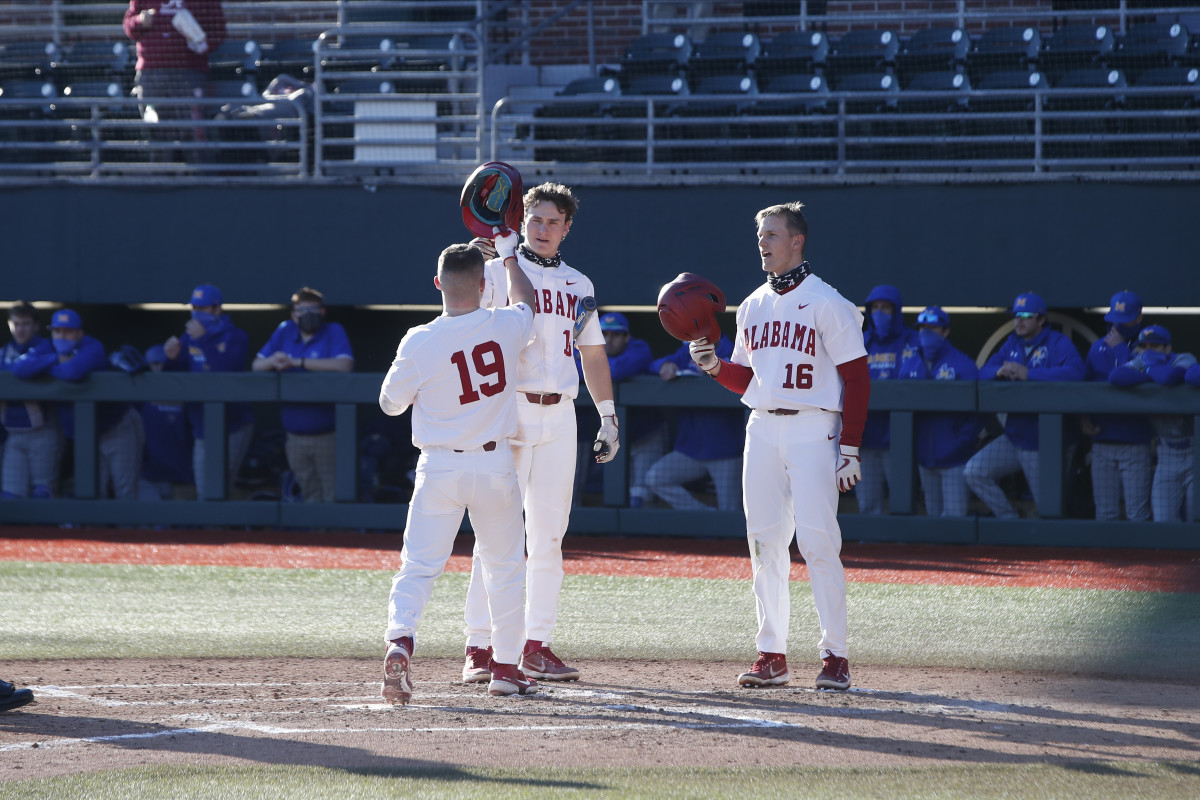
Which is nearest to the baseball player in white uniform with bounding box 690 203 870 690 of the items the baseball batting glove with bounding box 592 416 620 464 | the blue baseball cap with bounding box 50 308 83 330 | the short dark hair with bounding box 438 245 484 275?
the baseball batting glove with bounding box 592 416 620 464

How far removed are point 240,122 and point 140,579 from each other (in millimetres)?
4800

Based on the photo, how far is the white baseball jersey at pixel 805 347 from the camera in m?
5.36

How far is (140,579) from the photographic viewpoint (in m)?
8.52

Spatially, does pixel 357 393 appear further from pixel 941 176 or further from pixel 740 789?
pixel 740 789

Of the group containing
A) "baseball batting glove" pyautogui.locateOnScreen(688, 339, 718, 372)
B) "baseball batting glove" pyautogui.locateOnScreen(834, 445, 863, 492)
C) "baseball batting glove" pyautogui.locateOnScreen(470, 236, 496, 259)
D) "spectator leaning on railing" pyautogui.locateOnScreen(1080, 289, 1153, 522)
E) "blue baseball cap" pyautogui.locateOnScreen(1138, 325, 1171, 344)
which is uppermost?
"baseball batting glove" pyautogui.locateOnScreen(470, 236, 496, 259)

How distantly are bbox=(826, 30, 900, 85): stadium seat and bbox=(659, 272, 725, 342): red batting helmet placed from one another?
7151mm

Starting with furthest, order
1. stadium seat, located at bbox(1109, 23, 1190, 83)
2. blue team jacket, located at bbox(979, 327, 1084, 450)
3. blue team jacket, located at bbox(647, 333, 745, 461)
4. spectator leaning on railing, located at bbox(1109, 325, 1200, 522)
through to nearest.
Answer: stadium seat, located at bbox(1109, 23, 1190, 83)
blue team jacket, located at bbox(647, 333, 745, 461)
blue team jacket, located at bbox(979, 327, 1084, 450)
spectator leaning on railing, located at bbox(1109, 325, 1200, 522)

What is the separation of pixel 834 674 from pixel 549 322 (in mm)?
1789

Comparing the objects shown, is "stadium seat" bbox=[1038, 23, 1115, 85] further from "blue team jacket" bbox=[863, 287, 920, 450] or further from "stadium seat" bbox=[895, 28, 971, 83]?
"blue team jacket" bbox=[863, 287, 920, 450]

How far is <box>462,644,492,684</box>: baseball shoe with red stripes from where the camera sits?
552 centimetres

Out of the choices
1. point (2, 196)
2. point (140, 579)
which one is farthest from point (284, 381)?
point (2, 196)

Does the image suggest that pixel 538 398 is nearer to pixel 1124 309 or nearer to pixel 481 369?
pixel 481 369

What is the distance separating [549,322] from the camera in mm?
5586

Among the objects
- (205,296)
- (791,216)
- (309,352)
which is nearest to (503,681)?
(791,216)
